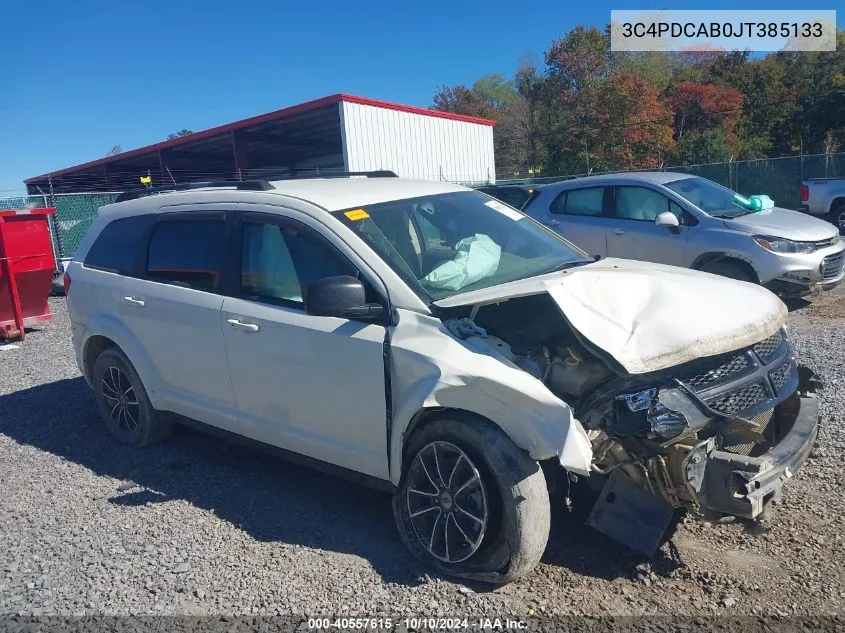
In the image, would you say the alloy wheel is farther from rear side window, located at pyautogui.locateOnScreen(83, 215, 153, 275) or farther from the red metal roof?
the red metal roof

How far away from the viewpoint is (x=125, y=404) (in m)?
5.34

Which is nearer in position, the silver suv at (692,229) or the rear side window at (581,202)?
the silver suv at (692,229)

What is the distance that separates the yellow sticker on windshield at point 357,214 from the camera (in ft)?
13.0

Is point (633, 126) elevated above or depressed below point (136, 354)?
above

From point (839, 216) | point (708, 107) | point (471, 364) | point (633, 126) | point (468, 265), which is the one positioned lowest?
point (839, 216)

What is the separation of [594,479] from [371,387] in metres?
1.20

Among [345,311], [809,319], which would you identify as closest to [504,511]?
[345,311]

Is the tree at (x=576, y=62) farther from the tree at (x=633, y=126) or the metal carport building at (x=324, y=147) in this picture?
the metal carport building at (x=324, y=147)

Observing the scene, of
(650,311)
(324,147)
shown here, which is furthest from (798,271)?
(324,147)

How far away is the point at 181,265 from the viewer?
187 inches

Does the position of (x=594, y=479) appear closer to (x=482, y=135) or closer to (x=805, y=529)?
(x=805, y=529)

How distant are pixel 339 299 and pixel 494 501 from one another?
123cm

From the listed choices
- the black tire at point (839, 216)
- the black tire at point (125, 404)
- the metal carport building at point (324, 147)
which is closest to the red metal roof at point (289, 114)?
the metal carport building at point (324, 147)

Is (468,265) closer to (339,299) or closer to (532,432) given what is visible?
(339,299)
